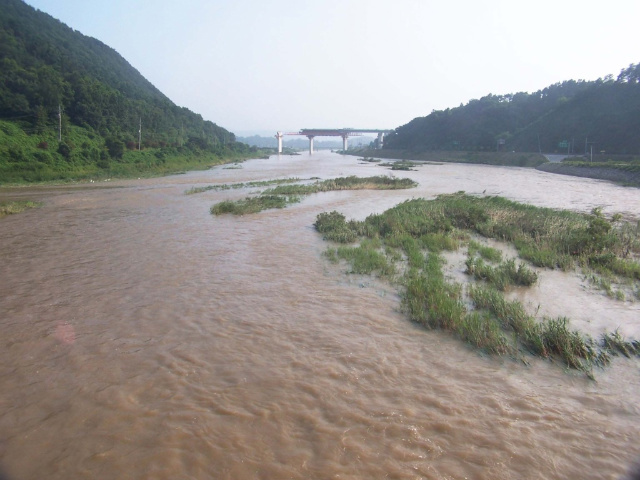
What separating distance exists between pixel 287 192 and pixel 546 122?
225 ft

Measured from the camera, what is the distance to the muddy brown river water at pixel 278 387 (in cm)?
387

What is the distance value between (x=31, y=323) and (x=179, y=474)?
16.1 feet

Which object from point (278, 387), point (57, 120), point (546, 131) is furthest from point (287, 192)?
point (546, 131)

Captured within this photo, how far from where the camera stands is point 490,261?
34.9 feet

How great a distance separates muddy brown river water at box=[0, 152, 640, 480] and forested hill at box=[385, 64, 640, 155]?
198 feet

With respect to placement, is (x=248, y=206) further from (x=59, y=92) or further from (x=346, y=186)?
(x=59, y=92)

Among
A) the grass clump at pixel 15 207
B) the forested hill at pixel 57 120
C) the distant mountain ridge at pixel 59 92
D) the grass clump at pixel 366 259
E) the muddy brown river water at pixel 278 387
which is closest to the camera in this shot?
the muddy brown river water at pixel 278 387

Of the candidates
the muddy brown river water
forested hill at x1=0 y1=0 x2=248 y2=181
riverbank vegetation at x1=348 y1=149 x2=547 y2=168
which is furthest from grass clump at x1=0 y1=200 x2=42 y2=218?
riverbank vegetation at x1=348 y1=149 x2=547 y2=168

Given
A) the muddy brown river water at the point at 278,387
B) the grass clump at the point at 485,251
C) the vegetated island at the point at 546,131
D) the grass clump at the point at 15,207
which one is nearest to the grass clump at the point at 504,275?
the muddy brown river water at the point at 278,387

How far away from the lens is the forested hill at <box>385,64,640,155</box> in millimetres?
59000

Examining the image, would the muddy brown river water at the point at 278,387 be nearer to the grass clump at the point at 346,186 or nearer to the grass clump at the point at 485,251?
the grass clump at the point at 485,251

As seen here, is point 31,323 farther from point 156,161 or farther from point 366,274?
point 156,161

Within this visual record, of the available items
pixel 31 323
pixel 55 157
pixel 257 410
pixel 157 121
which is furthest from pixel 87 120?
pixel 257 410

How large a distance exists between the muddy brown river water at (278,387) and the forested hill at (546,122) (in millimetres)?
60309
